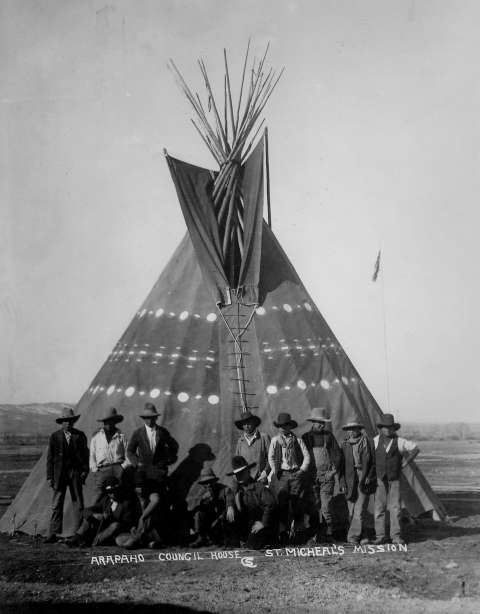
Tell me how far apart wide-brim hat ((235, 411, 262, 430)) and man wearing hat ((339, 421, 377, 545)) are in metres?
0.84

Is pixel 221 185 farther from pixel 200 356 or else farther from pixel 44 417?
pixel 44 417

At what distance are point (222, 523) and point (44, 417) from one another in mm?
22300

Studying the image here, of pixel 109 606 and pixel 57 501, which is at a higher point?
pixel 57 501

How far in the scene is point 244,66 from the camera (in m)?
7.95

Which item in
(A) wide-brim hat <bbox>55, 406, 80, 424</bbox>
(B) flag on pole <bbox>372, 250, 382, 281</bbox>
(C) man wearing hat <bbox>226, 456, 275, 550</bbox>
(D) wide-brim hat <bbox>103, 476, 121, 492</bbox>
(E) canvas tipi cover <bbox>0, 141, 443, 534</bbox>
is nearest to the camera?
(C) man wearing hat <bbox>226, 456, 275, 550</bbox>

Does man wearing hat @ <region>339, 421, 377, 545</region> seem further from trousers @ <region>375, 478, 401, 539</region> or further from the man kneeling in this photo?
the man kneeling

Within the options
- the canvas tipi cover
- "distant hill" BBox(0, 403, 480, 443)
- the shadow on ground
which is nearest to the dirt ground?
the shadow on ground

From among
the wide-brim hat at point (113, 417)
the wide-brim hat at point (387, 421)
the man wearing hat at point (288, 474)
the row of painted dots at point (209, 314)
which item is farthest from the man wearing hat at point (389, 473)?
the wide-brim hat at point (113, 417)

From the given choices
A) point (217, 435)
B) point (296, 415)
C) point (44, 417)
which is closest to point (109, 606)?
point (217, 435)

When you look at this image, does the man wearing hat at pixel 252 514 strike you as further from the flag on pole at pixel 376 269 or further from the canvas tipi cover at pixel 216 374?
the flag on pole at pixel 376 269

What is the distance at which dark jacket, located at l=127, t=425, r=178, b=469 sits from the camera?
19.9ft

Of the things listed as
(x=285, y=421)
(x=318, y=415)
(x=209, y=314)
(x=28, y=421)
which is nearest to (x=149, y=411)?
(x=285, y=421)

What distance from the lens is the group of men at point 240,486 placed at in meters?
5.71

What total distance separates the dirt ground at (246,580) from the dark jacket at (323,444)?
2.36 feet
